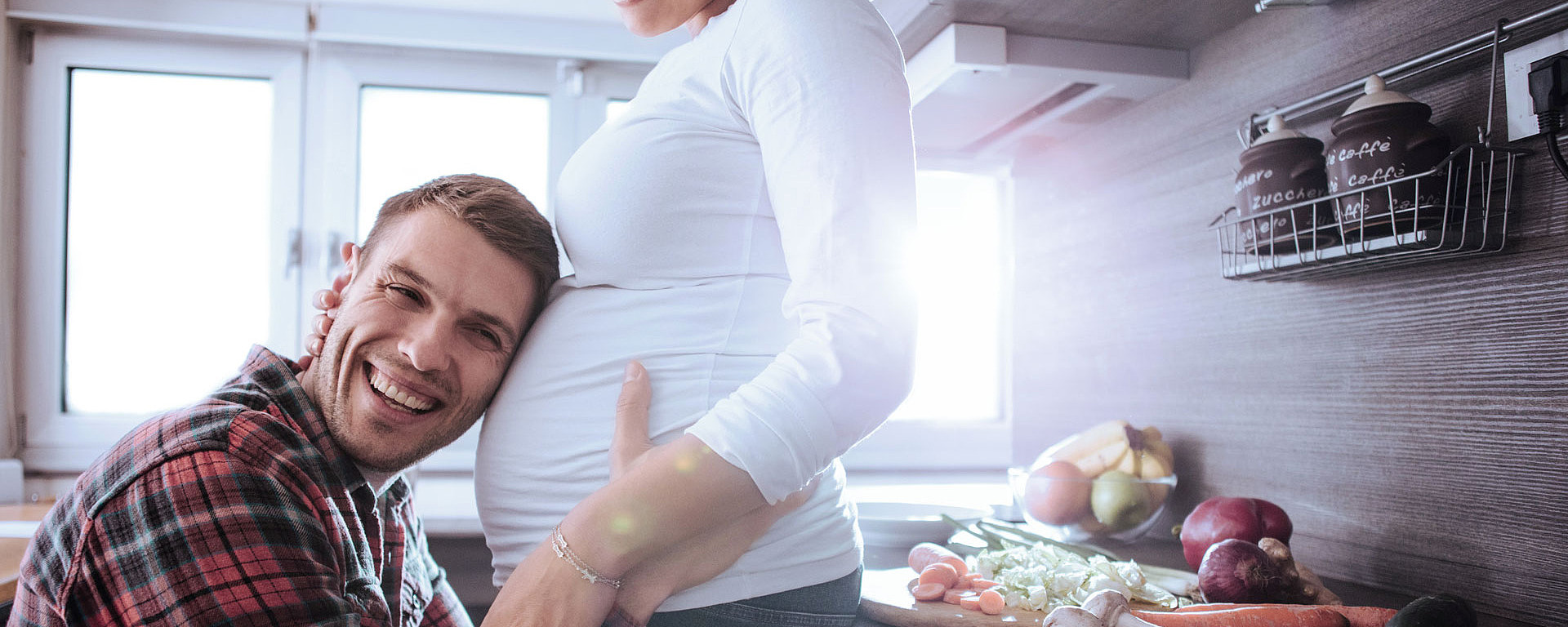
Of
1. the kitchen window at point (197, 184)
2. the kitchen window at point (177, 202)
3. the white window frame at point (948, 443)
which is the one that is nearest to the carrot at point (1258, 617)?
the kitchen window at point (197, 184)

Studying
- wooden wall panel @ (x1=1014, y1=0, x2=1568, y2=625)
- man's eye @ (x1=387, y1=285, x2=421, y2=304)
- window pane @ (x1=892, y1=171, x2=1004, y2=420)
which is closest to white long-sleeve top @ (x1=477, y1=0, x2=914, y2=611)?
man's eye @ (x1=387, y1=285, x2=421, y2=304)

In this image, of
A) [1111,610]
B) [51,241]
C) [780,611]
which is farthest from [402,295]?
[51,241]

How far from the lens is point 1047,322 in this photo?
5.41 ft

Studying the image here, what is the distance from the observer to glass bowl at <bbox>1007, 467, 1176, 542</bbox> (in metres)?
1.16

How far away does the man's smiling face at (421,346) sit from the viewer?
77 centimetres

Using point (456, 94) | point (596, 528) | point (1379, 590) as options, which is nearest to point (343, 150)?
point (456, 94)

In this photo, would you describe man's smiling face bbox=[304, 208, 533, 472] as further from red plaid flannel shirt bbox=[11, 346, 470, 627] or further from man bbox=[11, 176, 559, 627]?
red plaid flannel shirt bbox=[11, 346, 470, 627]

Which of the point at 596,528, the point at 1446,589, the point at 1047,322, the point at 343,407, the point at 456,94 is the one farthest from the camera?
the point at 456,94

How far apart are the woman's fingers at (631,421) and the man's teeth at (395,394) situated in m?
0.22

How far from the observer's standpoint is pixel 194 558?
568mm

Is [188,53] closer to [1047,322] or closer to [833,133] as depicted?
[1047,322]

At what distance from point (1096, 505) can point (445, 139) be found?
77.4 inches

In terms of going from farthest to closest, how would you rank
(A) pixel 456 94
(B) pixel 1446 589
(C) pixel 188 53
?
(A) pixel 456 94, (C) pixel 188 53, (B) pixel 1446 589

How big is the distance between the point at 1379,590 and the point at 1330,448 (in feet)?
0.50
